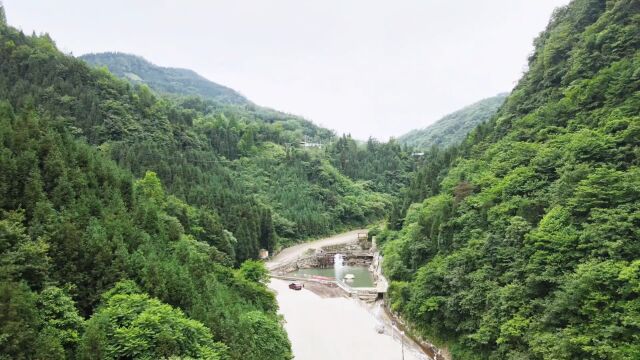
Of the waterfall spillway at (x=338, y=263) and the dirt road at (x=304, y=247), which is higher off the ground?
the dirt road at (x=304, y=247)

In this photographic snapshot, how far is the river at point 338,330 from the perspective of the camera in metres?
35.8

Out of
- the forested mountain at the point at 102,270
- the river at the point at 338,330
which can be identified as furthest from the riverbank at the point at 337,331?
the forested mountain at the point at 102,270

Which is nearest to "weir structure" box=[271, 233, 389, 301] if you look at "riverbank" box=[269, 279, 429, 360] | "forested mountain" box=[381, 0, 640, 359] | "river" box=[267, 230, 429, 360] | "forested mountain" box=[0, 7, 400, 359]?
"river" box=[267, 230, 429, 360]

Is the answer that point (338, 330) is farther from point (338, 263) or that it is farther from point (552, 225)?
point (338, 263)

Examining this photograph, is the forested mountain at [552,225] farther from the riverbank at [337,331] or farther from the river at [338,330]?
the riverbank at [337,331]

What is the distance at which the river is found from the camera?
35781 mm

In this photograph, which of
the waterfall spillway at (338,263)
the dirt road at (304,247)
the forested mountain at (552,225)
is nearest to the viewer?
the forested mountain at (552,225)

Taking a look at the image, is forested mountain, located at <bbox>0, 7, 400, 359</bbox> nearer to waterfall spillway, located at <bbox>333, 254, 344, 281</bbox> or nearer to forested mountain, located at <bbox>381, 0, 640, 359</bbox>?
forested mountain, located at <bbox>381, 0, 640, 359</bbox>

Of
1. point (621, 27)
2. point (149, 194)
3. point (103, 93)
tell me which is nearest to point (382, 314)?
point (149, 194)

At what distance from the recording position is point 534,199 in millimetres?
30453

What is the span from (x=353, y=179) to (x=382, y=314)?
88.5 metres

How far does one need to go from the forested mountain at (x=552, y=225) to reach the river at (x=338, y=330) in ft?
9.23

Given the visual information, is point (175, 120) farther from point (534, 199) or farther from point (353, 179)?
point (534, 199)

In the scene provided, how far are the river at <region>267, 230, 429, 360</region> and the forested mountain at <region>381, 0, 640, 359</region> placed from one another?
9.23ft
